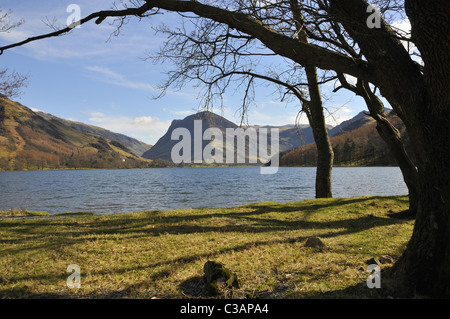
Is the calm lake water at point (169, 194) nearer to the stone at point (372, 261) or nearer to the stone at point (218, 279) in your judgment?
the stone at point (372, 261)

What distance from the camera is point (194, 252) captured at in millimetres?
7449

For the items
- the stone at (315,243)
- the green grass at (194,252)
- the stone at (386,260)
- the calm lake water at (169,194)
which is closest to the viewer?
the green grass at (194,252)

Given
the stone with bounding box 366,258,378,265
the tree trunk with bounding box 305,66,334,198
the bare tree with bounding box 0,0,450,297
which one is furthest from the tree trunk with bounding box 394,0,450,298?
the tree trunk with bounding box 305,66,334,198

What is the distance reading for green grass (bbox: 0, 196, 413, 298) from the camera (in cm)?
523

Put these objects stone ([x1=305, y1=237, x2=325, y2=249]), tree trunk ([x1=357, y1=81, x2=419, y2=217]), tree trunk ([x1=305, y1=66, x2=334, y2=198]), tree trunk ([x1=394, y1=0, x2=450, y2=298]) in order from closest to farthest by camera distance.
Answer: tree trunk ([x1=394, y1=0, x2=450, y2=298])
stone ([x1=305, y1=237, x2=325, y2=249])
tree trunk ([x1=357, y1=81, x2=419, y2=217])
tree trunk ([x1=305, y1=66, x2=334, y2=198])

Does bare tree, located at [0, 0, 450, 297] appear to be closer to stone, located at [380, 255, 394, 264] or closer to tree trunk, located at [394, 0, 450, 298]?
tree trunk, located at [394, 0, 450, 298]

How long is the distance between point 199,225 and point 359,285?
282 inches

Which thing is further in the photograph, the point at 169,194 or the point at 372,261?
the point at 169,194

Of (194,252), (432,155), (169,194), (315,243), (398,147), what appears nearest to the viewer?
(432,155)

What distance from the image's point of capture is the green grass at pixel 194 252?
5.23 meters

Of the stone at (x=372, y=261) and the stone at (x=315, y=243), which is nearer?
the stone at (x=372, y=261)

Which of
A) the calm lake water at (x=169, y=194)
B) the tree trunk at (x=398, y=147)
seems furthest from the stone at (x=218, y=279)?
the calm lake water at (x=169, y=194)

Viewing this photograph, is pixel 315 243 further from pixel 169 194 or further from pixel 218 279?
pixel 169 194

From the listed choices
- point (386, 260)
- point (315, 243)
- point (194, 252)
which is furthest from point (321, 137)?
point (194, 252)
